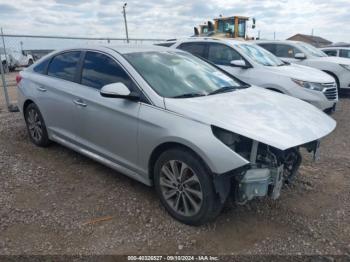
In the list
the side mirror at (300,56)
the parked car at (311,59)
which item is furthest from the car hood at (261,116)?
the parked car at (311,59)

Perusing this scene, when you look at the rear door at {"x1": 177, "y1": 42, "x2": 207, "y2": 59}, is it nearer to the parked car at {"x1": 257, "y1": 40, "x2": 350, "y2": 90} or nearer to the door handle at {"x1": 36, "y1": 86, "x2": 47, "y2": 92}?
the parked car at {"x1": 257, "y1": 40, "x2": 350, "y2": 90}

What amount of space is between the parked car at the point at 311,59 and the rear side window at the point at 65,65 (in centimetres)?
743

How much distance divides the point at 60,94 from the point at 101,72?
78 cm

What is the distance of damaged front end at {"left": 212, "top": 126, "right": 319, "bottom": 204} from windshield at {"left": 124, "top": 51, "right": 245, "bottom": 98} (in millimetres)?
795

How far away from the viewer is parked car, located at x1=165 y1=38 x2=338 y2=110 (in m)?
6.84

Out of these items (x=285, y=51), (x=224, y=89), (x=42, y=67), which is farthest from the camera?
(x=285, y=51)

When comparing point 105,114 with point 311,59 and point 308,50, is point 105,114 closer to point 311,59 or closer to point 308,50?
point 311,59

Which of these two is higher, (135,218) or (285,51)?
(285,51)

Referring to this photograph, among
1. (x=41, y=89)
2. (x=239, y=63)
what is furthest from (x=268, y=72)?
(x=41, y=89)

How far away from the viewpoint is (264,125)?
117 inches

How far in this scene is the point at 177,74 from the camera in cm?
388

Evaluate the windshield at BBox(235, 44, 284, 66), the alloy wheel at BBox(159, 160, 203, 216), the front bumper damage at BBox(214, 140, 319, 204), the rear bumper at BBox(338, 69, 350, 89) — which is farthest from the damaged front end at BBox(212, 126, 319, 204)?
the rear bumper at BBox(338, 69, 350, 89)

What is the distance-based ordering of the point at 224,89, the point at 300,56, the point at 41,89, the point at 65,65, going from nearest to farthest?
1. the point at 224,89
2. the point at 65,65
3. the point at 41,89
4. the point at 300,56

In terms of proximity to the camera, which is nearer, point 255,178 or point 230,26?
point 255,178
